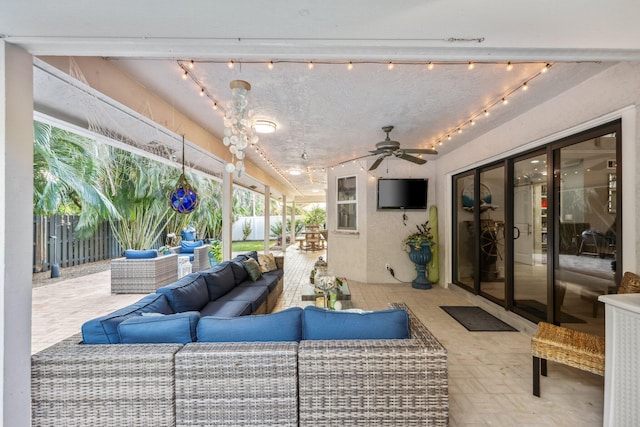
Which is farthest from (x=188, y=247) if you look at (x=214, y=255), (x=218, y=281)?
(x=218, y=281)

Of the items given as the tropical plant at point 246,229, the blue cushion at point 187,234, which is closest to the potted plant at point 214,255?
the blue cushion at point 187,234

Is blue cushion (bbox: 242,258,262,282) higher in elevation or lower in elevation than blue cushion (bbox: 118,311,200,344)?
lower

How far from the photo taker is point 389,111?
3.45 m

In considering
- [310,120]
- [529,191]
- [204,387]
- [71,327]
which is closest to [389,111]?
[310,120]

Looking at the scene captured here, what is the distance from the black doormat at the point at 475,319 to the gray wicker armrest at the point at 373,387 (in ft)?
7.62

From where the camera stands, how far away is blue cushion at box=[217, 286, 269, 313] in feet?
10.8

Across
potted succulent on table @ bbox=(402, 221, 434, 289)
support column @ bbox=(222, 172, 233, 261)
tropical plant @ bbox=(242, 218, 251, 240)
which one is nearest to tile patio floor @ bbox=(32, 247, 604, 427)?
potted succulent on table @ bbox=(402, 221, 434, 289)

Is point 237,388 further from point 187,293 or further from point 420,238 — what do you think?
point 420,238

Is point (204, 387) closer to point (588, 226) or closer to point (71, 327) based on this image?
point (71, 327)

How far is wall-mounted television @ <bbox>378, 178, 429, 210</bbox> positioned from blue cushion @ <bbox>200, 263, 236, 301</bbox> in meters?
3.36

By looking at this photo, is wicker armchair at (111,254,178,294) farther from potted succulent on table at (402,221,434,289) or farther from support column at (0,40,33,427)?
potted succulent on table at (402,221,434,289)

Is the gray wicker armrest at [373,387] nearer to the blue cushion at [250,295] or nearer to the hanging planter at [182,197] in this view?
the blue cushion at [250,295]

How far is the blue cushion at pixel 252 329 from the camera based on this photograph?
1710mm

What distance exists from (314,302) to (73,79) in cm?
308
